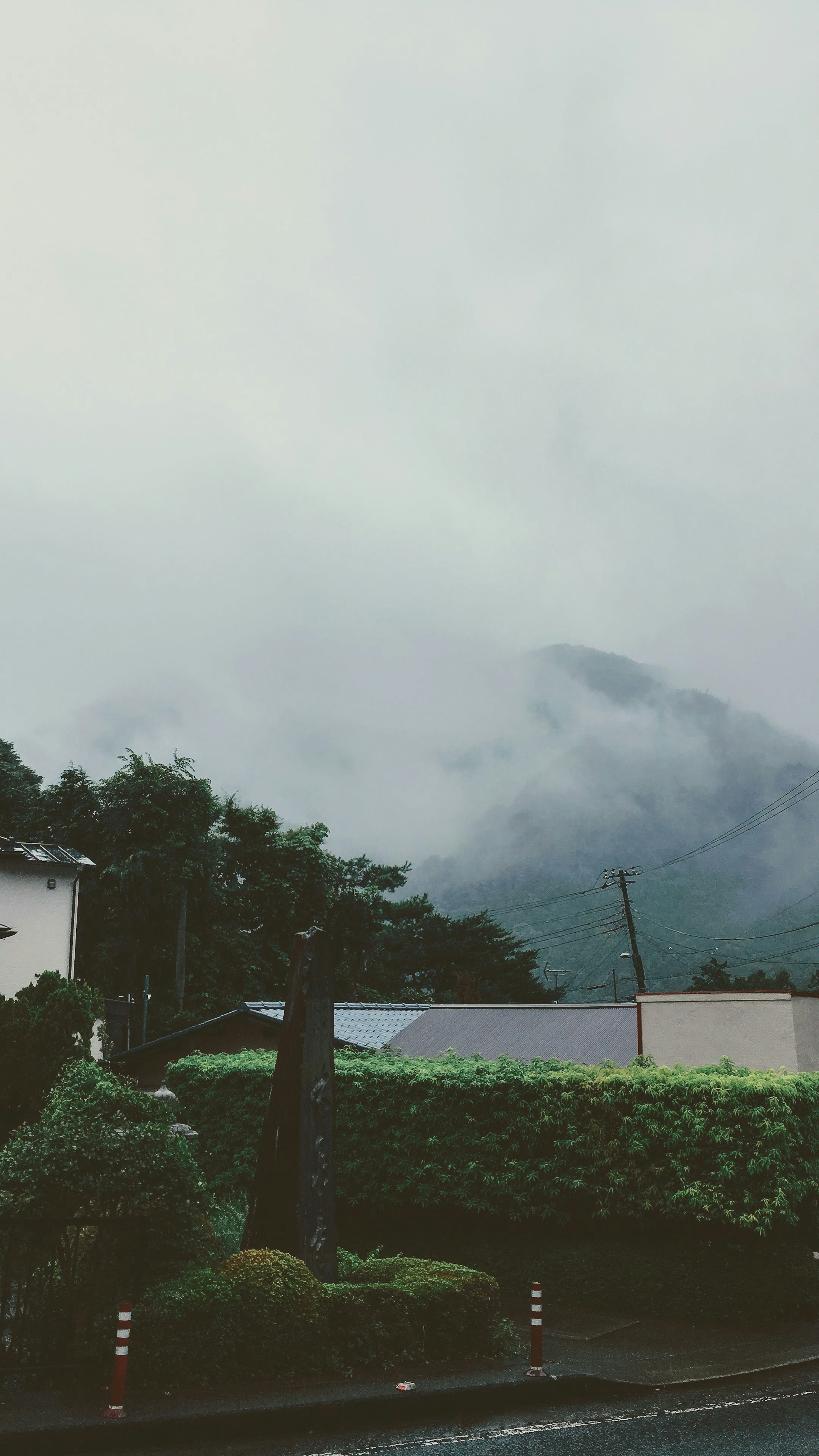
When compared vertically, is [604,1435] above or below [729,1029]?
below

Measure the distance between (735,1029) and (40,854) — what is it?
25951mm

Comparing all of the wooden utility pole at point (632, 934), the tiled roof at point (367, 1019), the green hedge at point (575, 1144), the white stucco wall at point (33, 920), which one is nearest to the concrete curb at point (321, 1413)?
the green hedge at point (575, 1144)

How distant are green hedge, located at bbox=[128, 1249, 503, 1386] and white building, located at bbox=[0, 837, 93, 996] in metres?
26.6

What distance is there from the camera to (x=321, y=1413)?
9.09 m

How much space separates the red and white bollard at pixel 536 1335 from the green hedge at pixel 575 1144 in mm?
4482

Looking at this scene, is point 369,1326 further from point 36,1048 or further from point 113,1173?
point 36,1048

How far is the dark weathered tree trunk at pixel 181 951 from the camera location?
2087 inches

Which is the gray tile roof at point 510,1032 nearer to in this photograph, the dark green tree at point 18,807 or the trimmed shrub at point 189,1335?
the trimmed shrub at point 189,1335

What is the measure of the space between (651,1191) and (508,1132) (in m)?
2.35

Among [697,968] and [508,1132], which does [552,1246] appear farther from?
[697,968]

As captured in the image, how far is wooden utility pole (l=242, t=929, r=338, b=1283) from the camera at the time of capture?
12.0 meters

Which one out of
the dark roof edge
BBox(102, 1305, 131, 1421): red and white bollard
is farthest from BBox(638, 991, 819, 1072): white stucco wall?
BBox(102, 1305, 131, 1421): red and white bollard

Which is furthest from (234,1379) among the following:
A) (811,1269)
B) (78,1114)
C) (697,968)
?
(697,968)

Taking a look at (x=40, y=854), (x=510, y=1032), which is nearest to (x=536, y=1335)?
(x=510, y=1032)
